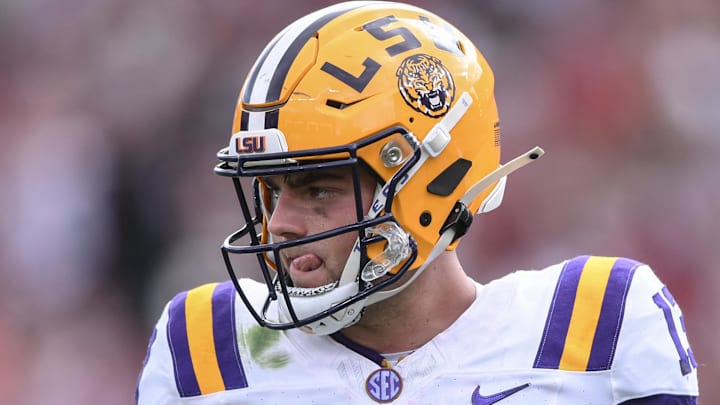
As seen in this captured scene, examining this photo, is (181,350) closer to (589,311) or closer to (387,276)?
(387,276)

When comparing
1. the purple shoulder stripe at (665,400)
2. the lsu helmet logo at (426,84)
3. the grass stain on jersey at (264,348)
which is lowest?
the purple shoulder stripe at (665,400)

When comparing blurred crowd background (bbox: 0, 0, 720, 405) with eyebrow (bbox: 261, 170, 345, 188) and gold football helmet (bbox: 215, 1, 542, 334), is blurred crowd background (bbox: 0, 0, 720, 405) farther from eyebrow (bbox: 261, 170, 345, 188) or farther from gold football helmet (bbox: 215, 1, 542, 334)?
eyebrow (bbox: 261, 170, 345, 188)

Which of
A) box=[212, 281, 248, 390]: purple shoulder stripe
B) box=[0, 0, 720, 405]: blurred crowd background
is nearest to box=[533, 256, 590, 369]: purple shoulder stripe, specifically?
box=[212, 281, 248, 390]: purple shoulder stripe

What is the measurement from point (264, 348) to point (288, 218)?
323mm

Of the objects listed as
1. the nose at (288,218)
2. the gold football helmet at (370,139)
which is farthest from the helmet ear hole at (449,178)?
the nose at (288,218)

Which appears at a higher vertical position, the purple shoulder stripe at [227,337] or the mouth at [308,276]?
the mouth at [308,276]

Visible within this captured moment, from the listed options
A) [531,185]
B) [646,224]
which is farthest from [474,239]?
[646,224]

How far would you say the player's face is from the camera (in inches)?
81.2

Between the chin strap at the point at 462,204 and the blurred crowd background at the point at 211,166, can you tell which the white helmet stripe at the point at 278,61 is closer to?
the chin strap at the point at 462,204

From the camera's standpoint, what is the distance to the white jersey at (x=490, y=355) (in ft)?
6.82

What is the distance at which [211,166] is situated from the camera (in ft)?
15.2

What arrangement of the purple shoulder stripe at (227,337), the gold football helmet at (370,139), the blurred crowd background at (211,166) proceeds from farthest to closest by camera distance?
the blurred crowd background at (211,166) → the purple shoulder stripe at (227,337) → the gold football helmet at (370,139)

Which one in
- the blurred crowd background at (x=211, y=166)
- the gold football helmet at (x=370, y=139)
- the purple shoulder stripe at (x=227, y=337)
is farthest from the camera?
the blurred crowd background at (x=211, y=166)

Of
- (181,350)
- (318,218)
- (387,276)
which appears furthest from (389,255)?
(181,350)
